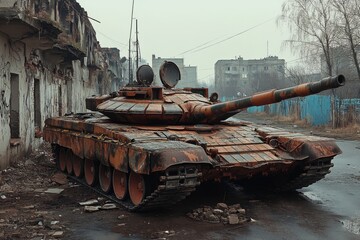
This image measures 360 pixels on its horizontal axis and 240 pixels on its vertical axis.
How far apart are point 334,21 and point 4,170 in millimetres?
17631

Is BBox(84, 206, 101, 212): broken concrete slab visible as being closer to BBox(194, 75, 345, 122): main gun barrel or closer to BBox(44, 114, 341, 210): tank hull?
BBox(44, 114, 341, 210): tank hull

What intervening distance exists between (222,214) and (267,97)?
5.89ft

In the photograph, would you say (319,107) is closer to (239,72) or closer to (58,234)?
(58,234)

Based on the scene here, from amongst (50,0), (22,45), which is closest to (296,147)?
(22,45)

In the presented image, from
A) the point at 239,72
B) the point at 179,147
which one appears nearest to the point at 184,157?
the point at 179,147

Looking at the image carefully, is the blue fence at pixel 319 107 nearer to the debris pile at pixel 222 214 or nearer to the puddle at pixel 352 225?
the puddle at pixel 352 225

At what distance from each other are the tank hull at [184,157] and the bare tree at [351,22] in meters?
14.3

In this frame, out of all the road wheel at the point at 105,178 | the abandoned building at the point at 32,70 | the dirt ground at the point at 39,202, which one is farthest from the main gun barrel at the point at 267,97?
the abandoned building at the point at 32,70

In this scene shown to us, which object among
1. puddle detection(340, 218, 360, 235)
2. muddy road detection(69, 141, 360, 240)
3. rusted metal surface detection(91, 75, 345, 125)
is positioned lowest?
puddle detection(340, 218, 360, 235)

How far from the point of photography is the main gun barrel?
19.7 ft

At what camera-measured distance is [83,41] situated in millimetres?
22328

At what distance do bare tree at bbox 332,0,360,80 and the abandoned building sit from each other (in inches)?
468

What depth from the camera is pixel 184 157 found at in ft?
20.6

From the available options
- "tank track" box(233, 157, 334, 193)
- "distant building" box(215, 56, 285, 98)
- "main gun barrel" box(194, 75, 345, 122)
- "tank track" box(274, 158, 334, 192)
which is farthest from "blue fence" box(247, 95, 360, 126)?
"distant building" box(215, 56, 285, 98)
